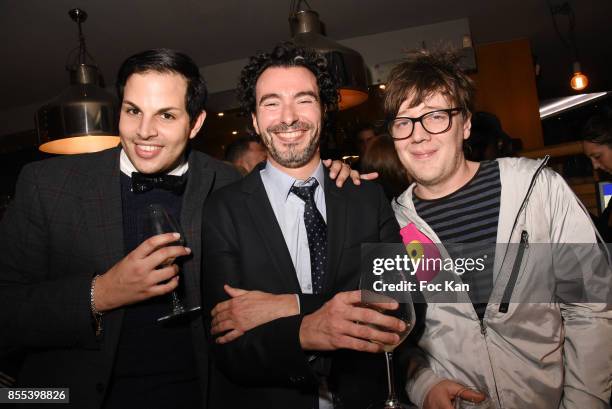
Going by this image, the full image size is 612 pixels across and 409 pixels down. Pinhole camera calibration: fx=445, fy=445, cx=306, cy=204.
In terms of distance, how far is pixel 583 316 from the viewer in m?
1.50

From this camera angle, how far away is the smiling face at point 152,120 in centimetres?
158

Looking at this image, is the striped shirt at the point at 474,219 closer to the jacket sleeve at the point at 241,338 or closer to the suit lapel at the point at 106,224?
the jacket sleeve at the point at 241,338

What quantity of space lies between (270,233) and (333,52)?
1684 mm

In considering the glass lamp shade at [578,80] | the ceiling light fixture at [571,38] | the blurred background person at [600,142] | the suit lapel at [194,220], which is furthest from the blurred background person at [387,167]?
the glass lamp shade at [578,80]

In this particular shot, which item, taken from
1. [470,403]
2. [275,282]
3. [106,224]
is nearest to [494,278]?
[470,403]

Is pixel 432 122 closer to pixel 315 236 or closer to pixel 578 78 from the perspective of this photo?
pixel 315 236

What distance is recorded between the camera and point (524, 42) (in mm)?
6500

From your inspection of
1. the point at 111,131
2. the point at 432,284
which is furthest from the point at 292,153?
the point at 111,131

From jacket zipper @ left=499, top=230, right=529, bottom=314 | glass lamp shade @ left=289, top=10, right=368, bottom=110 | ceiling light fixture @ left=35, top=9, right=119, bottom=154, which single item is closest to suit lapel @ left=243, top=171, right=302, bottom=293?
jacket zipper @ left=499, top=230, right=529, bottom=314

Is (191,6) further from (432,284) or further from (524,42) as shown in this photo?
(524,42)

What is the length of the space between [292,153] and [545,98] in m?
12.5

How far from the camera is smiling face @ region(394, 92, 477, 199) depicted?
1678mm

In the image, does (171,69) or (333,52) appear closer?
(171,69)

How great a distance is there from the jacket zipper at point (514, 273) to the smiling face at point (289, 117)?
78 cm
